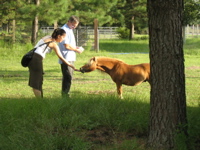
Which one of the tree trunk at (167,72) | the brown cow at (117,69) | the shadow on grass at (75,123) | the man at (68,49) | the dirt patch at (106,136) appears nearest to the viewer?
the tree trunk at (167,72)

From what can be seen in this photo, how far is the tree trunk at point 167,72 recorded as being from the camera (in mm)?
4406

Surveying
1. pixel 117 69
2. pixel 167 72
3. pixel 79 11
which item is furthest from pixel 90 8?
pixel 167 72

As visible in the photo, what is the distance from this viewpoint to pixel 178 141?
4.30m

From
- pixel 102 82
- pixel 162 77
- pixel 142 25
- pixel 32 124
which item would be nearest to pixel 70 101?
pixel 32 124

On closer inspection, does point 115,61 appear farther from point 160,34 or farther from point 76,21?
point 160,34

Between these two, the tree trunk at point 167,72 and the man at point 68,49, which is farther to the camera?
the man at point 68,49

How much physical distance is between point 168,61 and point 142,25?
33632 millimetres

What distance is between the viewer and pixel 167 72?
4422 millimetres

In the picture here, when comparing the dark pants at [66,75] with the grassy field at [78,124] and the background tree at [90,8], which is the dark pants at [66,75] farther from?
the background tree at [90,8]

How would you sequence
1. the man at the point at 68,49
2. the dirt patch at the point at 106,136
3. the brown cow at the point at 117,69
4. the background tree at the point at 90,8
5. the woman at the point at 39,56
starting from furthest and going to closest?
the background tree at the point at 90,8 → the brown cow at the point at 117,69 → the man at the point at 68,49 → the woman at the point at 39,56 → the dirt patch at the point at 106,136

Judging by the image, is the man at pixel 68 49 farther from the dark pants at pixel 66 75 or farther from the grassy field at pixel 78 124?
the grassy field at pixel 78 124

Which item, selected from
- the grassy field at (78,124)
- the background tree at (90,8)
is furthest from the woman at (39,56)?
the background tree at (90,8)

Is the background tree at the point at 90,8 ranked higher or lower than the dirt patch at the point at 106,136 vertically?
higher

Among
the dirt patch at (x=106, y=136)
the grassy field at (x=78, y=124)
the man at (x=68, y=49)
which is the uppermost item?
the man at (x=68, y=49)
